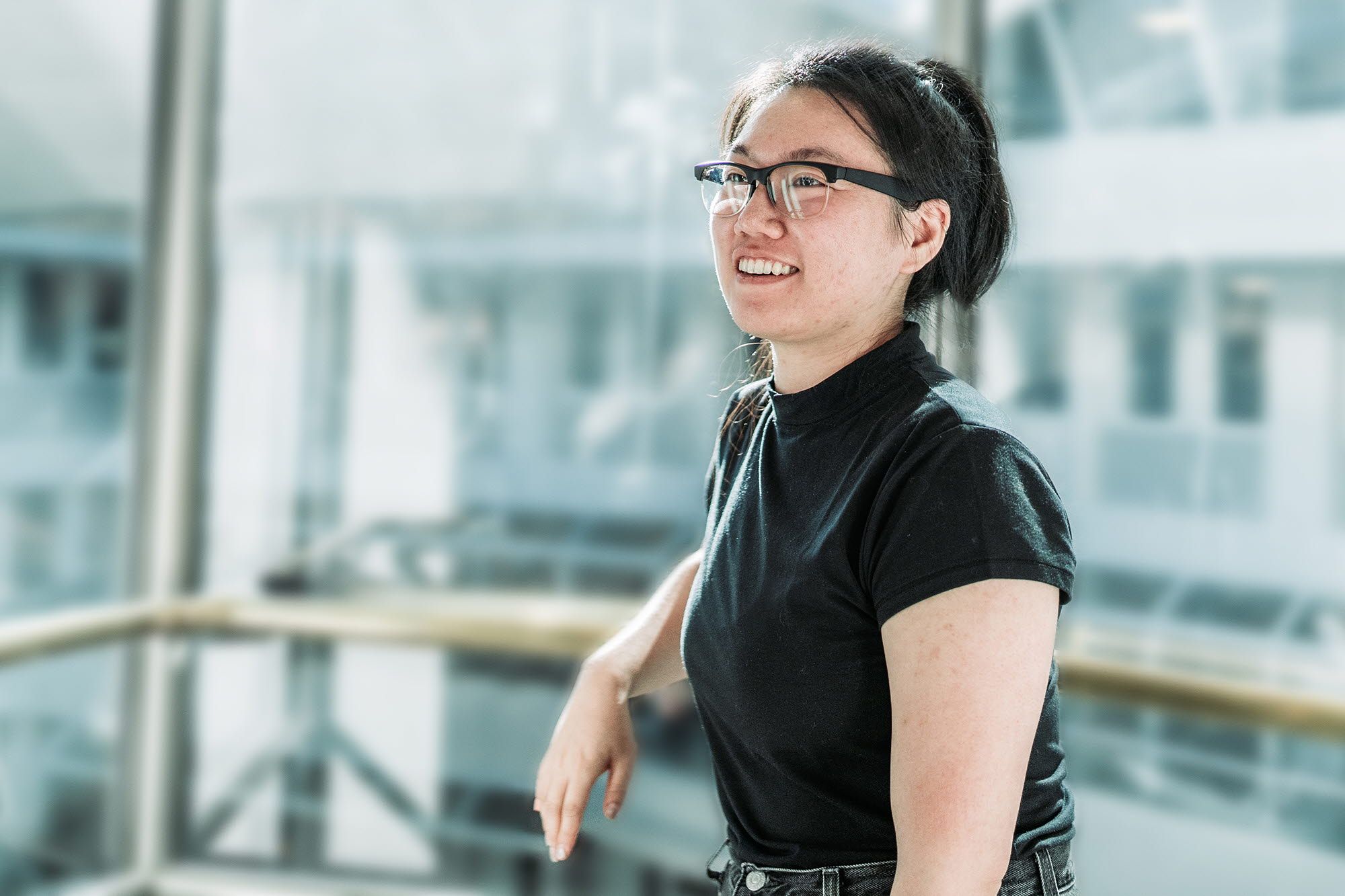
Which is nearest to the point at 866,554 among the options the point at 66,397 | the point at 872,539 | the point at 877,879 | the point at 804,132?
the point at 872,539

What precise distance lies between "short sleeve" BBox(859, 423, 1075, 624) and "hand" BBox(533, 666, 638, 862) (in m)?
0.37

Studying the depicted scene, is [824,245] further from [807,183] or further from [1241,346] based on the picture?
[1241,346]

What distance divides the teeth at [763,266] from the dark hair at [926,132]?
101 millimetres

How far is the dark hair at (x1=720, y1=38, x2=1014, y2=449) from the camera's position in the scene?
1012 millimetres

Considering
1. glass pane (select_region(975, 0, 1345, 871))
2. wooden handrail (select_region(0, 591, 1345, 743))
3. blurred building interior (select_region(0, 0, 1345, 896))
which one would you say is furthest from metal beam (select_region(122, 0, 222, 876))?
glass pane (select_region(975, 0, 1345, 871))

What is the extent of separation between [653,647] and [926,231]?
1.63 ft

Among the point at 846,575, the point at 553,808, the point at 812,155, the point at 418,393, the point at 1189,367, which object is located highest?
the point at 812,155

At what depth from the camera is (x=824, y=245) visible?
40.1 inches

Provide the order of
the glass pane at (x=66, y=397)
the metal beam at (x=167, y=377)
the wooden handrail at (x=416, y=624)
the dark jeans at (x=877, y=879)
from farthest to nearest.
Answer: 1. the metal beam at (x=167, y=377)
2. the glass pane at (x=66, y=397)
3. the wooden handrail at (x=416, y=624)
4. the dark jeans at (x=877, y=879)

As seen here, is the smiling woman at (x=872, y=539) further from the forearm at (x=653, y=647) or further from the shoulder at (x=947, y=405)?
the forearm at (x=653, y=647)

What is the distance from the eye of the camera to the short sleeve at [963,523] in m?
0.82

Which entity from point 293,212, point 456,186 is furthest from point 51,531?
point 456,186

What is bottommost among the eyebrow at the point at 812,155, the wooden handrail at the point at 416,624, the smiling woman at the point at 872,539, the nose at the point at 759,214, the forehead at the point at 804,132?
the wooden handrail at the point at 416,624

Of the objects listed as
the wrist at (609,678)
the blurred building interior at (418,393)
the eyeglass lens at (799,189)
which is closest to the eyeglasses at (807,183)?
the eyeglass lens at (799,189)
